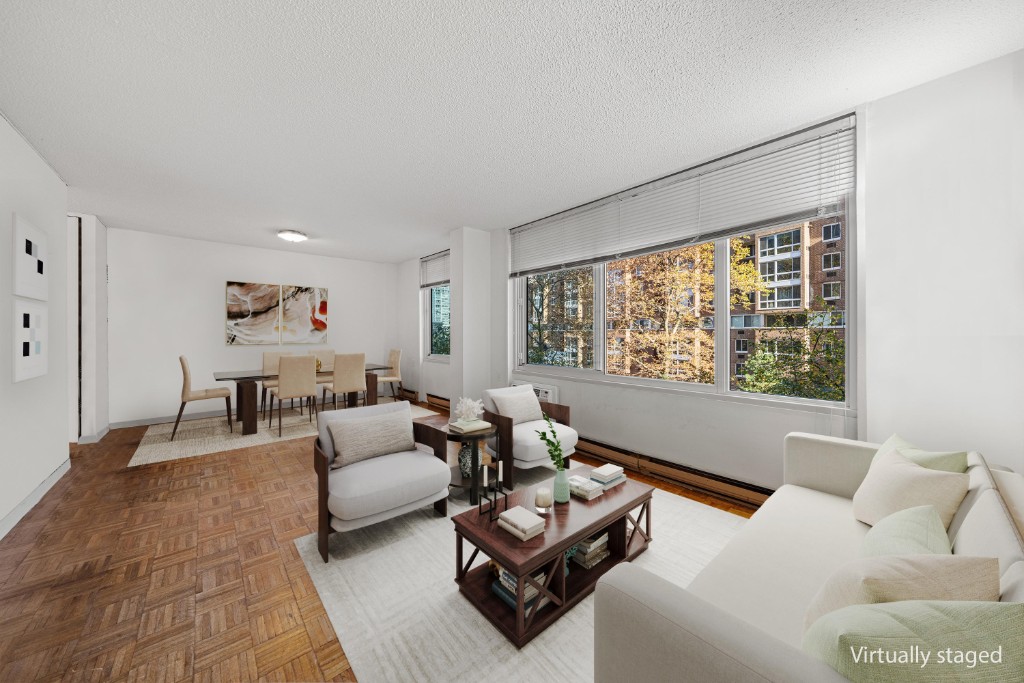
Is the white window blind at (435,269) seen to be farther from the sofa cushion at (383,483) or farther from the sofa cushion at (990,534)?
the sofa cushion at (990,534)

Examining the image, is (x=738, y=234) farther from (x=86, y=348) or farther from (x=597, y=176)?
(x=86, y=348)

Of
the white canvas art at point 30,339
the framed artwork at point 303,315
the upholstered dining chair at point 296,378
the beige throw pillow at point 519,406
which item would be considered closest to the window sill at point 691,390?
the beige throw pillow at point 519,406

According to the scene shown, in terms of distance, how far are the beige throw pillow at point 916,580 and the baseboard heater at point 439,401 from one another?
556 centimetres

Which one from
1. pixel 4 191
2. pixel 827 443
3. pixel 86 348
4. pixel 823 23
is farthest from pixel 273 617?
pixel 86 348

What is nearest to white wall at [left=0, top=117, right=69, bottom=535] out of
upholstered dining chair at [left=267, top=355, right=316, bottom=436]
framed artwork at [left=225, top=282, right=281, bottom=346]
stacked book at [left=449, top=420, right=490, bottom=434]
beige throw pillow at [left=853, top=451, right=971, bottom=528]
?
upholstered dining chair at [left=267, top=355, right=316, bottom=436]

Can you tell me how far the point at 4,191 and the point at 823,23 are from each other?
471 cm

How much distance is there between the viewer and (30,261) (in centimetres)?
265

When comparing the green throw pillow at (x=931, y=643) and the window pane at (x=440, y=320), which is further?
the window pane at (x=440, y=320)

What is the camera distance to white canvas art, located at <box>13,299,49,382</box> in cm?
250

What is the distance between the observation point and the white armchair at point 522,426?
300 cm

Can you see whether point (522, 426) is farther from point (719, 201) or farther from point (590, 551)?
point (719, 201)

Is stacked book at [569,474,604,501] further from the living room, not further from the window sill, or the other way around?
the window sill

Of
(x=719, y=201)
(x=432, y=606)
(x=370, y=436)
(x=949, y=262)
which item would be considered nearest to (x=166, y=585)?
(x=370, y=436)

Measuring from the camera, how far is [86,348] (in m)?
4.30
